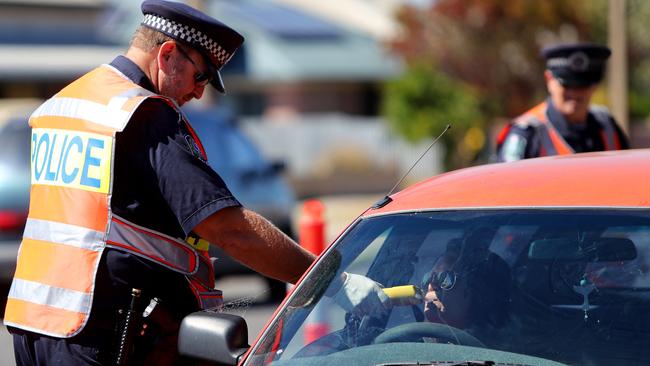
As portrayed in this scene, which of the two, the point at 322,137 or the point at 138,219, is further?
the point at 322,137

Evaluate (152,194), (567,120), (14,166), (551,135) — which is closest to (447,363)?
(152,194)

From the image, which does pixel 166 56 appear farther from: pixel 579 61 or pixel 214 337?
pixel 579 61

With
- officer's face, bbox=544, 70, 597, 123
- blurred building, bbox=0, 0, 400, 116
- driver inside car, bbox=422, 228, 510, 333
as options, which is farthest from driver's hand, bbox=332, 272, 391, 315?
blurred building, bbox=0, 0, 400, 116

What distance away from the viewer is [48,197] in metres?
3.51

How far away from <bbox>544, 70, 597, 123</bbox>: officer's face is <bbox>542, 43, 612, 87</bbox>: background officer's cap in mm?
28

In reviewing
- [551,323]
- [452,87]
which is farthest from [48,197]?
[452,87]

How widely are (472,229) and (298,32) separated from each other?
3219 centimetres

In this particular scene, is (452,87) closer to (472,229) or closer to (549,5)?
(549,5)

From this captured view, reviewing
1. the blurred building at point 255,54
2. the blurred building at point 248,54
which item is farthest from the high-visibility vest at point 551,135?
→ the blurred building at point 248,54

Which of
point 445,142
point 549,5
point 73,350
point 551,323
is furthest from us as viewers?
point 445,142

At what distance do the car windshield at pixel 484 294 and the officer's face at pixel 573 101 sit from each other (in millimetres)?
2870

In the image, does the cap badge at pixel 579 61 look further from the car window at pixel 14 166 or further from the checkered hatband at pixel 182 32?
the car window at pixel 14 166

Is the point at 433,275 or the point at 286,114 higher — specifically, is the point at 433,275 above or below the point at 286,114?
above

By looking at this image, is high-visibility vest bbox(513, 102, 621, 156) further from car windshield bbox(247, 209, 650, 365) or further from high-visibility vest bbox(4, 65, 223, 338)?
high-visibility vest bbox(4, 65, 223, 338)
